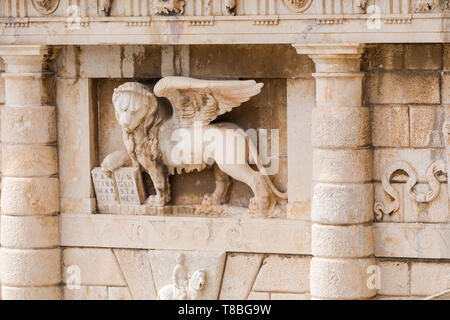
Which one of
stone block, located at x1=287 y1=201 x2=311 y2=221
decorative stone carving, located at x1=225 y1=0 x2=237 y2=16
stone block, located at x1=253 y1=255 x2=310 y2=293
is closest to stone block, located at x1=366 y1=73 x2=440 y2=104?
stone block, located at x1=287 y1=201 x2=311 y2=221

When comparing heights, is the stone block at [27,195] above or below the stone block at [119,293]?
above

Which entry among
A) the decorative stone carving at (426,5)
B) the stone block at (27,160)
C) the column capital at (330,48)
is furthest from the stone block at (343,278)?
the stone block at (27,160)

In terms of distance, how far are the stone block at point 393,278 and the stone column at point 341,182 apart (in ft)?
0.44

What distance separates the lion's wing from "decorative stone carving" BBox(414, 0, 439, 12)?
156cm

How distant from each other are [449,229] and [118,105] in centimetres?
309

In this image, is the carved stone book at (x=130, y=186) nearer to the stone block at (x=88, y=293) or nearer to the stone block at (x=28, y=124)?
the stone block at (x=28, y=124)

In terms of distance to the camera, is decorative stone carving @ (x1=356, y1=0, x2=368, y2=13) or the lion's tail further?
the lion's tail

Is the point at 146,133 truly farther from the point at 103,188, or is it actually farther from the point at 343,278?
the point at 343,278

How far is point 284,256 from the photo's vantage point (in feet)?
39.0

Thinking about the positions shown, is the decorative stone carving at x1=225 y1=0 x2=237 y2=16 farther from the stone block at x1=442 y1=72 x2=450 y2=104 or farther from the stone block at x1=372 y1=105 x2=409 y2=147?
the stone block at x1=442 y1=72 x2=450 y2=104

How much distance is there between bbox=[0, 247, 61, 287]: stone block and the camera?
12.3m

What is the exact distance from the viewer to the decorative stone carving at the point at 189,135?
1185cm

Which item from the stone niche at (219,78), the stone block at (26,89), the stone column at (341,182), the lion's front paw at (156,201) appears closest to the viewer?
the stone column at (341,182)

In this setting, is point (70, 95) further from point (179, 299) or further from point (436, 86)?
point (436, 86)
